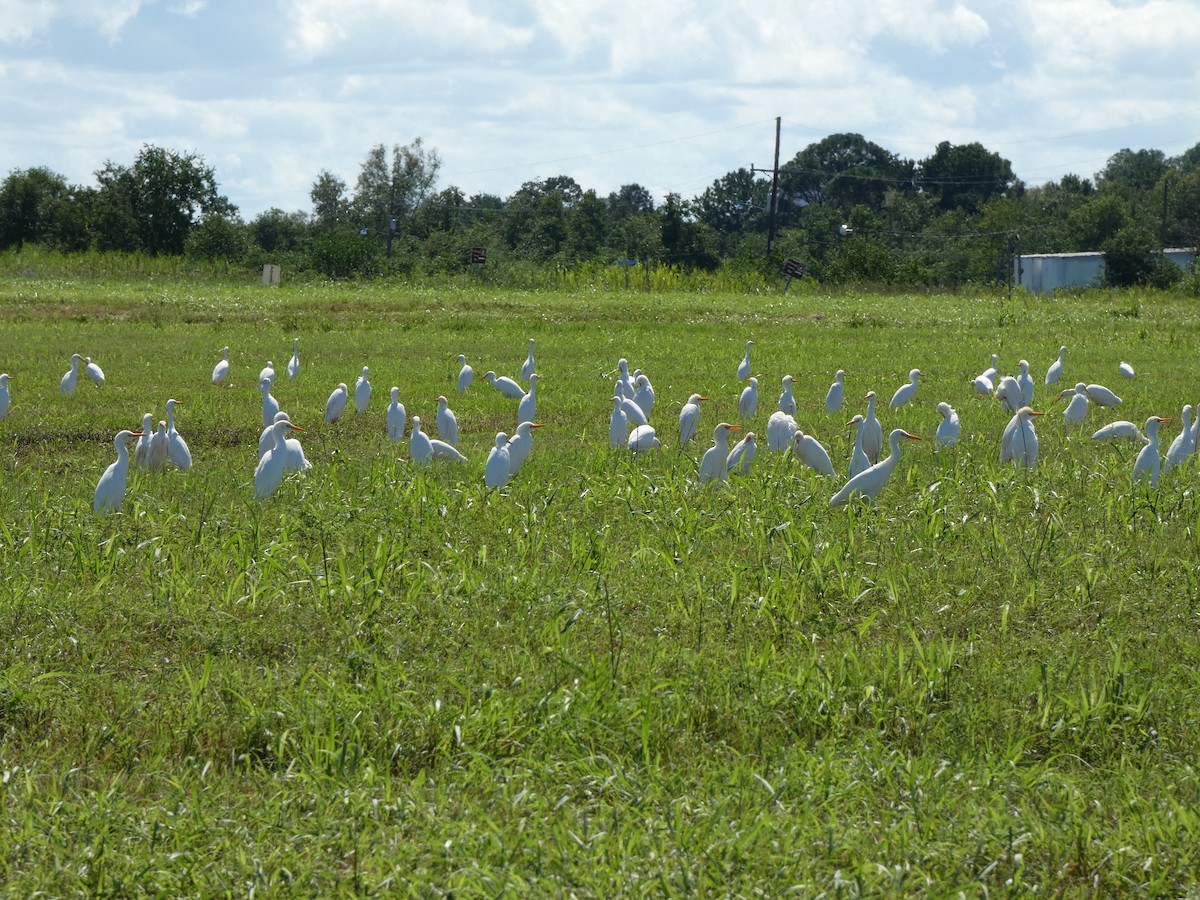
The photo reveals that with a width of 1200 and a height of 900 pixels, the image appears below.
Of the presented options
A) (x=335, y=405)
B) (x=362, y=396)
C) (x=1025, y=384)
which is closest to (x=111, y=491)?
(x=335, y=405)

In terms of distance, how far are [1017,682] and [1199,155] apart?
406 ft

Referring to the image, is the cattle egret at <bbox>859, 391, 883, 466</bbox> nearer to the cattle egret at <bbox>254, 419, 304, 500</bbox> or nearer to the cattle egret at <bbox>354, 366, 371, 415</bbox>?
the cattle egret at <bbox>254, 419, 304, 500</bbox>

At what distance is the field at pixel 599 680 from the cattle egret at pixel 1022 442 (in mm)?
445

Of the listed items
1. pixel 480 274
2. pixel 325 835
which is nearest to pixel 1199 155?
pixel 480 274

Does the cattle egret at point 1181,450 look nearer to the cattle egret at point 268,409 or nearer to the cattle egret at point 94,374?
the cattle egret at point 268,409

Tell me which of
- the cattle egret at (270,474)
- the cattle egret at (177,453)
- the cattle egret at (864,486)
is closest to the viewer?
the cattle egret at (864,486)

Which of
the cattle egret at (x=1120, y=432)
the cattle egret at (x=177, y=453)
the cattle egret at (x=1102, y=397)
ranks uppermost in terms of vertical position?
the cattle egret at (x=1102, y=397)

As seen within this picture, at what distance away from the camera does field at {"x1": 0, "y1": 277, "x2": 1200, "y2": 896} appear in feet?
11.6

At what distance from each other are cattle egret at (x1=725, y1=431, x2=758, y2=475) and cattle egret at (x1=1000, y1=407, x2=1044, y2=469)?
1.89 meters

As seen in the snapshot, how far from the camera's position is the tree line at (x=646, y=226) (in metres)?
46.5

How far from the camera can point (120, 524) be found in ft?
23.2

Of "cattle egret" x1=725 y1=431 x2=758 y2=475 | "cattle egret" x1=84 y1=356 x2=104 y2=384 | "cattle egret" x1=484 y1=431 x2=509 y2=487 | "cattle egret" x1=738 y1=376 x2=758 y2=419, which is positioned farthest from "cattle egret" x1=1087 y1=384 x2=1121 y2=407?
"cattle egret" x1=84 y1=356 x2=104 y2=384

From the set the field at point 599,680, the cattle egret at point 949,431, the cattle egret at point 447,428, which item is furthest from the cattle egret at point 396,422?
the cattle egret at point 949,431

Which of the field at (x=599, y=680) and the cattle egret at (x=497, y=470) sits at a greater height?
the cattle egret at (x=497, y=470)
